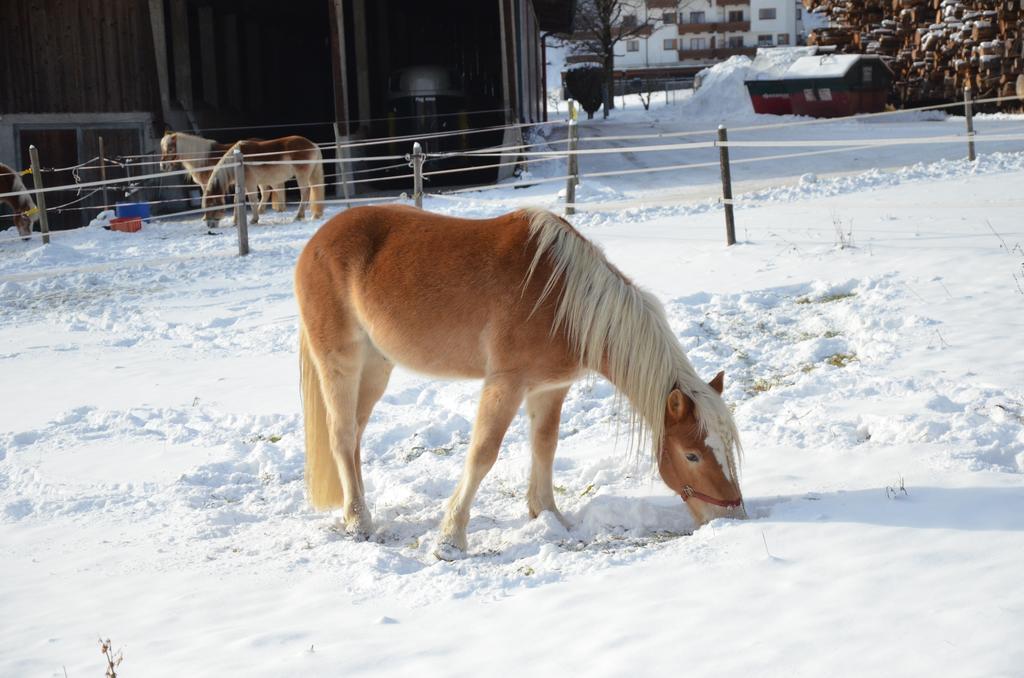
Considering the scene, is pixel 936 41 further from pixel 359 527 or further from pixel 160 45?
Result: pixel 359 527

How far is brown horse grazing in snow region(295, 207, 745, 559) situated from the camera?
363 centimetres

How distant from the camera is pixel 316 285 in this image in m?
4.22

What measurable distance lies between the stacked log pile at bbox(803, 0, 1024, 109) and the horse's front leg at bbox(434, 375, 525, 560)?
67.1ft

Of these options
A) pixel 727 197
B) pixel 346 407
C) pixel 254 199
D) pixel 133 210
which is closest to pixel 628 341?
pixel 346 407

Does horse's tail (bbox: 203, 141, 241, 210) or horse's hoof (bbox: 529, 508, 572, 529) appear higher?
horse's tail (bbox: 203, 141, 241, 210)

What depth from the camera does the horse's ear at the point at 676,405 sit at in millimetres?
3516

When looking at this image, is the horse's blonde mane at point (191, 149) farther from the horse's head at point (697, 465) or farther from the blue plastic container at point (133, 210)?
the horse's head at point (697, 465)

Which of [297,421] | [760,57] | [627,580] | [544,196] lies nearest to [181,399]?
[297,421]

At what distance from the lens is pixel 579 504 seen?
422 cm

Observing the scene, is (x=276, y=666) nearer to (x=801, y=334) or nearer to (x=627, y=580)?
(x=627, y=580)

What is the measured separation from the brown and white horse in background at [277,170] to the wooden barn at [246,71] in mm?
1517

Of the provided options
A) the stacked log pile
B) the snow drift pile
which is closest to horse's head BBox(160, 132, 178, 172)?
the stacked log pile

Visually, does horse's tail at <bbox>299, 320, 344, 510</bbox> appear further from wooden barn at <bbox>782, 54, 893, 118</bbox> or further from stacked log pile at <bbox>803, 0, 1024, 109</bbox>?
wooden barn at <bbox>782, 54, 893, 118</bbox>

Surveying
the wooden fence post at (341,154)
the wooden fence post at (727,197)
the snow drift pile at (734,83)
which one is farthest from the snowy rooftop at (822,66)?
the wooden fence post at (727,197)
